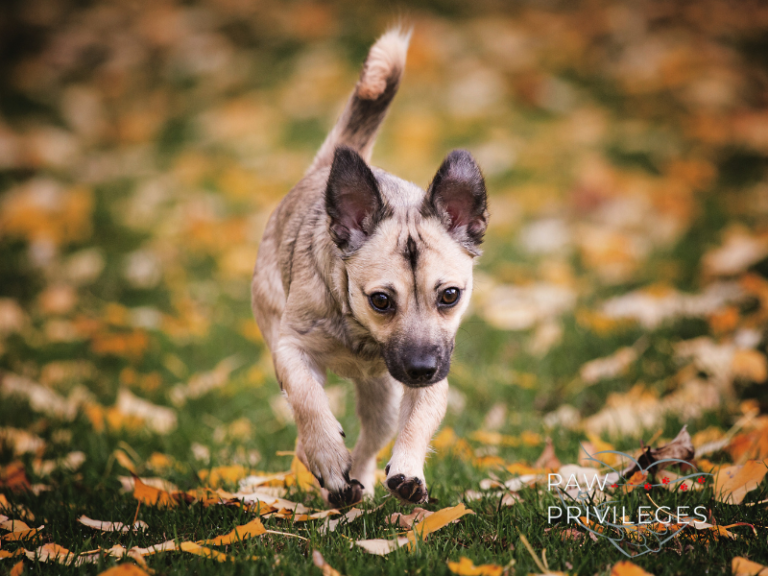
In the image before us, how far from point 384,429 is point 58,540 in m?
1.60

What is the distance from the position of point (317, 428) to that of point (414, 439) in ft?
1.38

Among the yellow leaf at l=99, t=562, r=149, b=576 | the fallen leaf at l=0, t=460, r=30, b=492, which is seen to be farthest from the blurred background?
the yellow leaf at l=99, t=562, r=149, b=576

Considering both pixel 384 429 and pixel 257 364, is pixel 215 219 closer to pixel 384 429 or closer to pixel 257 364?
pixel 257 364

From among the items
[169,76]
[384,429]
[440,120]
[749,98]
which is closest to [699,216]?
[749,98]

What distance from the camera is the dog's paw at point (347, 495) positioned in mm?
2922

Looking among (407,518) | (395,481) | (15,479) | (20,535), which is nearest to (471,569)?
(395,481)

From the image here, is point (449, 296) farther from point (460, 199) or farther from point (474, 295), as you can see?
point (474, 295)

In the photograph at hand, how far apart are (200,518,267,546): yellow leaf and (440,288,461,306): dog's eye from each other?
3.89 feet

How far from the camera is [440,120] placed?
10148mm

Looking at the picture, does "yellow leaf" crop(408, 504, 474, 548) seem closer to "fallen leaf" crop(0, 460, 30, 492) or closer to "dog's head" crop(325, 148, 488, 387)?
"dog's head" crop(325, 148, 488, 387)

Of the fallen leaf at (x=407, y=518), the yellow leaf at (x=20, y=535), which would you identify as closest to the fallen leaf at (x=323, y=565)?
the fallen leaf at (x=407, y=518)

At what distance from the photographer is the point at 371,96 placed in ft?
12.8

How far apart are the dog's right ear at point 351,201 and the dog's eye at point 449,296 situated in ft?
1.47

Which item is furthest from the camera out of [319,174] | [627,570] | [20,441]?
[20,441]
